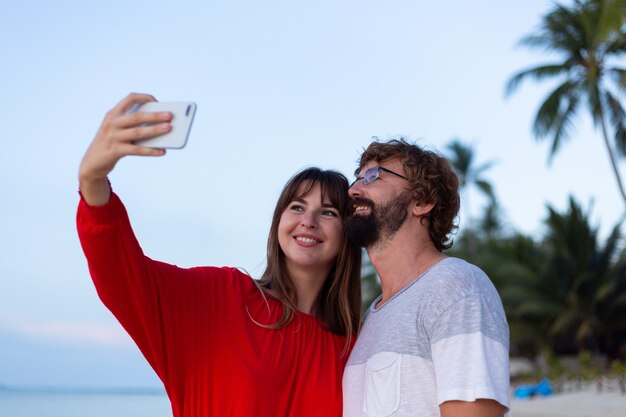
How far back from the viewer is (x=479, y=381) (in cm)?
247

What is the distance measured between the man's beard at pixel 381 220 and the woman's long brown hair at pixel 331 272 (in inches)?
14.9

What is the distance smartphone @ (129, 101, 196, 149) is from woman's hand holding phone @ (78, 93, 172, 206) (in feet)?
0.05

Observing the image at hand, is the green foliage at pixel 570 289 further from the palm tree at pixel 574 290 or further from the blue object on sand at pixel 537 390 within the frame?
the blue object on sand at pixel 537 390

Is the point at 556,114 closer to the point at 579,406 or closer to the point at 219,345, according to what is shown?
the point at 579,406

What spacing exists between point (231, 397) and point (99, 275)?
87cm

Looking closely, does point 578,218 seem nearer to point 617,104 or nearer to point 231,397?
point 617,104

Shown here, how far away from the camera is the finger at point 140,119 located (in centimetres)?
200

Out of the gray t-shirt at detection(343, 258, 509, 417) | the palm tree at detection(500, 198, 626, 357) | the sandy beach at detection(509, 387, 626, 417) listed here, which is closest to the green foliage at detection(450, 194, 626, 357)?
the palm tree at detection(500, 198, 626, 357)

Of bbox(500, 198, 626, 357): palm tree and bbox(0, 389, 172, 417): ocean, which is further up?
bbox(0, 389, 172, 417): ocean

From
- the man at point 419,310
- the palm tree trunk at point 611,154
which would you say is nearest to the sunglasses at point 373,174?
the man at point 419,310

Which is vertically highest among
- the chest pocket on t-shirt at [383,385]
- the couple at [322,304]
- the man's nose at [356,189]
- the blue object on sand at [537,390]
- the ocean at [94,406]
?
the man's nose at [356,189]

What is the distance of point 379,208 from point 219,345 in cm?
101

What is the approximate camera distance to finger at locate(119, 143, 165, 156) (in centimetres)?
201

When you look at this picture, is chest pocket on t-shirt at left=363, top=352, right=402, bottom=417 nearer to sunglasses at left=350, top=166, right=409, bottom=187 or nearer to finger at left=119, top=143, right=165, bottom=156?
sunglasses at left=350, top=166, right=409, bottom=187
